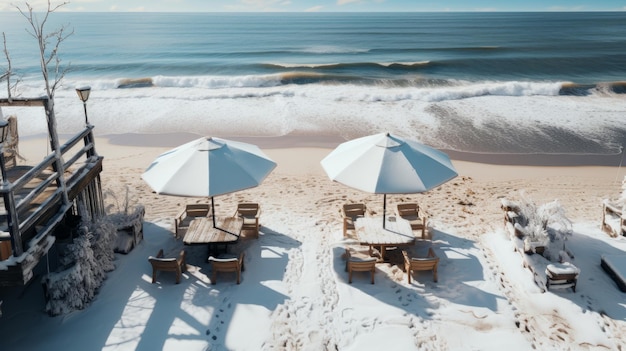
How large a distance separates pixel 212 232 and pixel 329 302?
2.89 m

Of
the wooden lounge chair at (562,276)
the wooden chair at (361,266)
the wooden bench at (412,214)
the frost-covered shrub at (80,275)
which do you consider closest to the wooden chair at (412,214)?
the wooden bench at (412,214)

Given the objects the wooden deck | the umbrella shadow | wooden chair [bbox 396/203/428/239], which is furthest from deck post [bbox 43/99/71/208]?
wooden chair [bbox 396/203/428/239]

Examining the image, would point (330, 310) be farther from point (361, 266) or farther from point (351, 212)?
point (351, 212)

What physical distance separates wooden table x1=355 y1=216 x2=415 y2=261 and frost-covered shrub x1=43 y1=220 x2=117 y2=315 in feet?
15.7

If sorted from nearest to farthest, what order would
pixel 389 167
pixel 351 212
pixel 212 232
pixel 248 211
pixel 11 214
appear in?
pixel 11 214, pixel 389 167, pixel 212 232, pixel 351 212, pixel 248 211

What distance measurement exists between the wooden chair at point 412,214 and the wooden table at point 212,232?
3.58 m

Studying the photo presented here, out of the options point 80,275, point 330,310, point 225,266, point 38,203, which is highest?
point 38,203

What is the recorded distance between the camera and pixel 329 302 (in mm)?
7648

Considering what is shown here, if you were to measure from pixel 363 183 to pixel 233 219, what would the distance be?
310 cm

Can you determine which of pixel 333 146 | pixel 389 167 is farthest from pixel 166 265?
pixel 333 146

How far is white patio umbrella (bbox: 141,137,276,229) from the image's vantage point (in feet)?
26.9

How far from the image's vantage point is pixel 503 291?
26.0 ft

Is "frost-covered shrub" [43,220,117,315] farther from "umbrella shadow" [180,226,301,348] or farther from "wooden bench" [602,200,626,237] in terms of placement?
"wooden bench" [602,200,626,237]

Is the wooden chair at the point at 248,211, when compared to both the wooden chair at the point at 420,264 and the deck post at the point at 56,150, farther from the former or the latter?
the wooden chair at the point at 420,264
